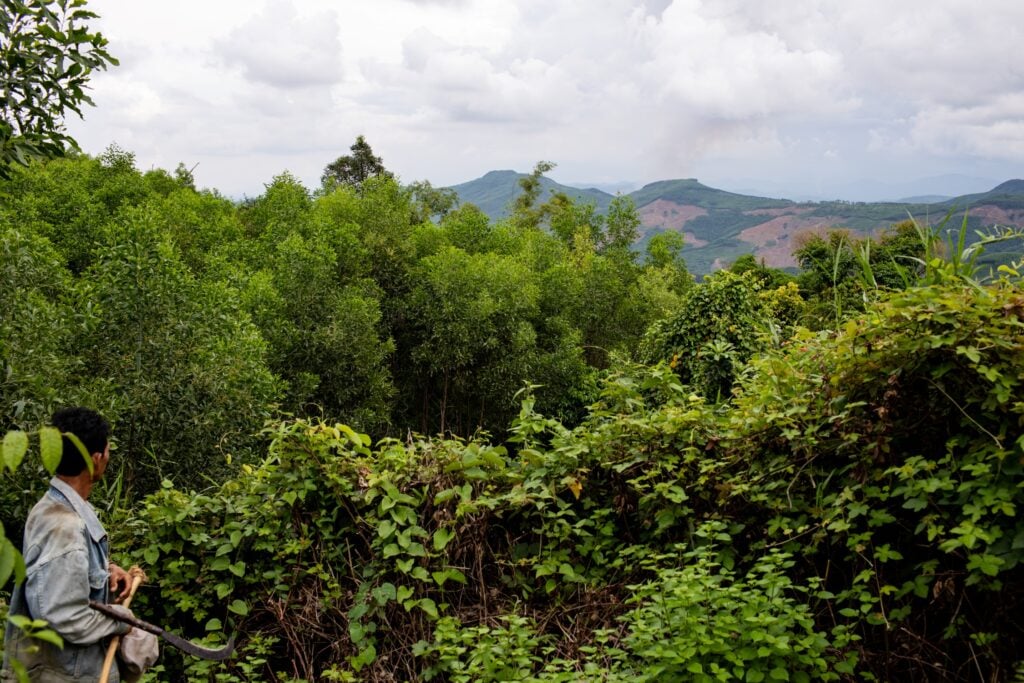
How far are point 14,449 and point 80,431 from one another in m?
1.76

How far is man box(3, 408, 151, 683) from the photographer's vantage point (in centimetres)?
268

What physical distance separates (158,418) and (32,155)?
7148 mm

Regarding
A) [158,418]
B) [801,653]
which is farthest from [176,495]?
[158,418]

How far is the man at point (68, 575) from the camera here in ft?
8.78

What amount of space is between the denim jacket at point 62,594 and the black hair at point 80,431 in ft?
0.25

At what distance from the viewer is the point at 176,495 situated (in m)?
4.52

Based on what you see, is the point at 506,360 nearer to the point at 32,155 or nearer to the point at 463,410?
the point at 463,410

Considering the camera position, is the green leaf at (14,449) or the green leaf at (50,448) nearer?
the green leaf at (14,449)

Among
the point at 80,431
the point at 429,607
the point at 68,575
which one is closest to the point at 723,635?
the point at 429,607

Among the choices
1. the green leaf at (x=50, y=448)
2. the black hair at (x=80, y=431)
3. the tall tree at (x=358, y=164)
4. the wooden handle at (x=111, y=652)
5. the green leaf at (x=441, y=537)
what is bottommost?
the green leaf at (x=441, y=537)

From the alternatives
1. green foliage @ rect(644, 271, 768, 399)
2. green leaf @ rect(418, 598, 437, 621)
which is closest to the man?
green leaf @ rect(418, 598, 437, 621)

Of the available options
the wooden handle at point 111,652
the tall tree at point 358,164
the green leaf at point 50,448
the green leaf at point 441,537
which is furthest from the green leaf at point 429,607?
the tall tree at point 358,164

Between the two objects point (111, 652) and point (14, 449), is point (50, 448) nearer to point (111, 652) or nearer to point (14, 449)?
point (14, 449)

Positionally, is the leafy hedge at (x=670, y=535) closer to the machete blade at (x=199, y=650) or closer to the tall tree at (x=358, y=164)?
the machete blade at (x=199, y=650)
